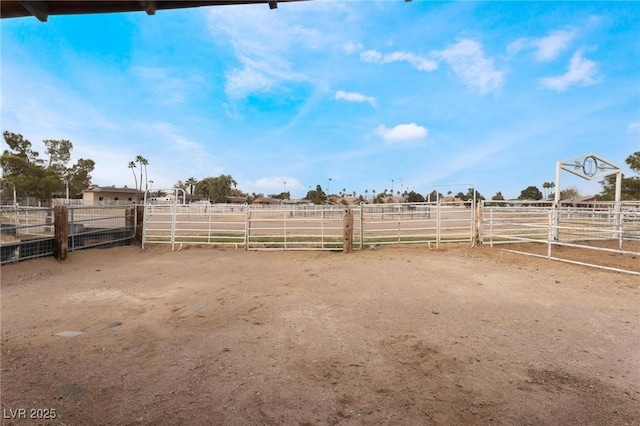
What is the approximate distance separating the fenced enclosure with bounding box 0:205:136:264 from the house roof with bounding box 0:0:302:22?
5.79 meters

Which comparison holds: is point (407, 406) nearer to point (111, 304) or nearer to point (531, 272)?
point (111, 304)

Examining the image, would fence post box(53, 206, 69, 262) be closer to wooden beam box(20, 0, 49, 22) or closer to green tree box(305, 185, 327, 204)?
wooden beam box(20, 0, 49, 22)

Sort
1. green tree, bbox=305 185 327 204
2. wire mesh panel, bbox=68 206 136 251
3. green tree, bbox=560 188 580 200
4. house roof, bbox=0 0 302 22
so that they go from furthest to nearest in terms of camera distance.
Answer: green tree, bbox=305 185 327 204, green tree, bbox=560 188 580 200, wire mesh panel, bbox=68 206 136 251, house roof, bbox=0 0 302 22

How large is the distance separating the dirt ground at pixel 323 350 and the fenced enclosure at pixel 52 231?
1347 mm

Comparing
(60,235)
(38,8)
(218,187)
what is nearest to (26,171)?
(218,187)

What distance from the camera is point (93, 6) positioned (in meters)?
2.44

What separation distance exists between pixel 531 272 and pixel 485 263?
108 cm

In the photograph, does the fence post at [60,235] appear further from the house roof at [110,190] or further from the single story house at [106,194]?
the house roof at [110,190]

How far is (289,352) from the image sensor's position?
10.0 ft

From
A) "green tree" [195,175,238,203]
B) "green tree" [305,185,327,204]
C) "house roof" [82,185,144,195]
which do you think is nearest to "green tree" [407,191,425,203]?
"green tree" [305,185,327,204]

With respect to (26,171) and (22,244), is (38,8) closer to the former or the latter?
(22,244)

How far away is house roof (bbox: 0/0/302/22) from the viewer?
2371mm

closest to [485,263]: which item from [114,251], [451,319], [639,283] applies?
[639,283]

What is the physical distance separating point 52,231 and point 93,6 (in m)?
9.33
